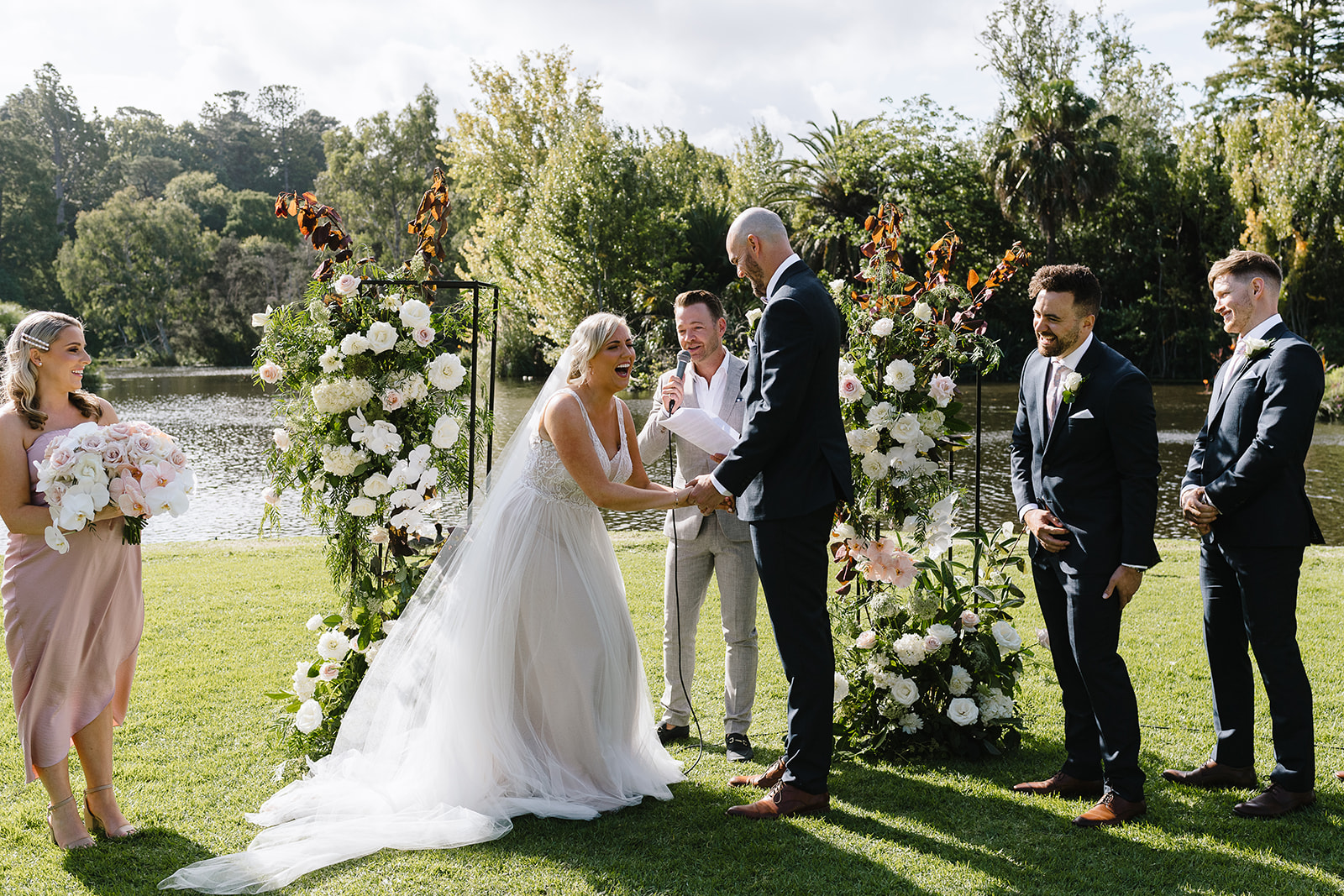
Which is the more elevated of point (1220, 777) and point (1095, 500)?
point (1095, 500)

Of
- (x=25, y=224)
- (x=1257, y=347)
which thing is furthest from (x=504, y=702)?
(x=25, y=224)

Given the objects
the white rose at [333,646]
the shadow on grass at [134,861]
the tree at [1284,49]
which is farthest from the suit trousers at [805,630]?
the tree at [1284,49]

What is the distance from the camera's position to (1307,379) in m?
3.49

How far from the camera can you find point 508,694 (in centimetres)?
384

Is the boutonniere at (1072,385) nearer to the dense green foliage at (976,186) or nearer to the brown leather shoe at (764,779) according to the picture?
the brown leather shoe at (764,779)

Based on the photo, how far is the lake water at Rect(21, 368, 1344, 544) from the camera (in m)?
12.4

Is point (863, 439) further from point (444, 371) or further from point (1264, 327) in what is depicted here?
point (444, 371)

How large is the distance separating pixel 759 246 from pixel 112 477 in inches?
104

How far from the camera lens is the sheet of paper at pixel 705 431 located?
429 centimetres

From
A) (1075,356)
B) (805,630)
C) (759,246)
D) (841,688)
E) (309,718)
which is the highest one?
(759,246)

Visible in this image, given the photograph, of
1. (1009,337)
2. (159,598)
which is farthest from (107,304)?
(159,598)

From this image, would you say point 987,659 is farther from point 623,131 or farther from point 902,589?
point 623,131

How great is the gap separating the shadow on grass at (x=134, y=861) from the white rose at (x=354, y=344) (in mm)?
2038

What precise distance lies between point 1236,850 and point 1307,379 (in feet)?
5.72
